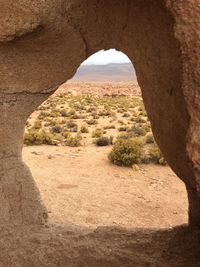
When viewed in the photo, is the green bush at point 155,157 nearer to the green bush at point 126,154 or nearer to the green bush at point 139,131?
the green bush at point 126,154

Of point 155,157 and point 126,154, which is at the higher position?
point 126,154

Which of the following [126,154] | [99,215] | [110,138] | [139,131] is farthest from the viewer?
[139,131]

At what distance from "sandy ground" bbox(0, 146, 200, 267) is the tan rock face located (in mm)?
388

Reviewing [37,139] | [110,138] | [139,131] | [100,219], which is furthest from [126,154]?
[139,131]

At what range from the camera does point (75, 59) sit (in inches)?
194

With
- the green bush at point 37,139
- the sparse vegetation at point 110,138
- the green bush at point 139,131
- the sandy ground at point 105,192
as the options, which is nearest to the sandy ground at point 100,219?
the sandy ground at point 105,192

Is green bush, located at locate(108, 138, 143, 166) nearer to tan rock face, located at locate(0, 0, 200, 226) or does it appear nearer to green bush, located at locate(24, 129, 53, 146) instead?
green bush, located at locate(24, 129, 53, 146)

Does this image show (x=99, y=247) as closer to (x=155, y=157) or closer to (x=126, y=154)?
(x=126, y=154)

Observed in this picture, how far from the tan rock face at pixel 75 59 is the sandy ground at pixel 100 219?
1.27 feet

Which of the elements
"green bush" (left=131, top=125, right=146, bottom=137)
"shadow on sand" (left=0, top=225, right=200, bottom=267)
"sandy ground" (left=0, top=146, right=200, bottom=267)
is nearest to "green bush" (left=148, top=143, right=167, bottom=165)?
"sandy ground" (left=0, top=146, right=200, bottom=267)

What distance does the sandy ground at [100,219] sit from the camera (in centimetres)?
459

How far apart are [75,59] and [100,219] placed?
4466mm

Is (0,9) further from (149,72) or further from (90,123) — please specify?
(90,123)

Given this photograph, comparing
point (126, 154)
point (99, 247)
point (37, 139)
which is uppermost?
point (99, 247)
